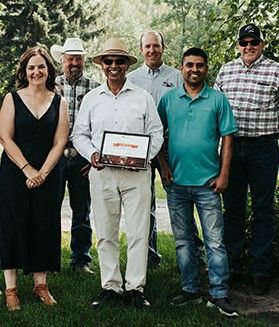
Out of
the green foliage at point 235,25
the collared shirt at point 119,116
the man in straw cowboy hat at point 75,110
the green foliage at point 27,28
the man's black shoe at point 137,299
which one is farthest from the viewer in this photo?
the green foliage at point 27,28

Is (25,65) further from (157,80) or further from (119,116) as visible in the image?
(157,80)

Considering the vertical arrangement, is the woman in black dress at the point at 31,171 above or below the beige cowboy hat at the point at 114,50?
below

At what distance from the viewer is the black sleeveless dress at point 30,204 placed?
5.68 meters

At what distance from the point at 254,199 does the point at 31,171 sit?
2.15 m

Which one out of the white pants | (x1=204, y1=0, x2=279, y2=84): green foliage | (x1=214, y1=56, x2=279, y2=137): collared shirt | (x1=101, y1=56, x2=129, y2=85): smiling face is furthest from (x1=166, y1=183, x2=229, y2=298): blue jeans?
(x1=204, y1=0, x2=279, y2=84): green foliage

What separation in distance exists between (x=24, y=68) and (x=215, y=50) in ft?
9.67

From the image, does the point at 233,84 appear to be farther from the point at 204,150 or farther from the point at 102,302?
the point at 102,302

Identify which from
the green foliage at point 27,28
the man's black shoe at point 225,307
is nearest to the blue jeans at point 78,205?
the man's black shoe at point 225,307

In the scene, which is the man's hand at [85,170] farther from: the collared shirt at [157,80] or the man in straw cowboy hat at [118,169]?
the collared shirt at [157,80]

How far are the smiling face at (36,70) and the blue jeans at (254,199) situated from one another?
1.89 metres

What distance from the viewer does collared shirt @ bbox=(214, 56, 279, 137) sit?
605cm

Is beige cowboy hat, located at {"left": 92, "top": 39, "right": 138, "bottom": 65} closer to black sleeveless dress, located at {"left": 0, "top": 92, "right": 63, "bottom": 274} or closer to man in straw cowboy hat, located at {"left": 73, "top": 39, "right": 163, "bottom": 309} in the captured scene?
man in straw cowboy hat, located at {"left": 73, "top": 39, "right": 163, "bottom": 309}

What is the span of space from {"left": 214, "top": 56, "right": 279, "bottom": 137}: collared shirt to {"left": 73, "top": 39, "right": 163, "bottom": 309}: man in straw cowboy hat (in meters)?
0.90

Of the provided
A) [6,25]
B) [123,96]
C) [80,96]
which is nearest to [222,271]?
[123,96]
